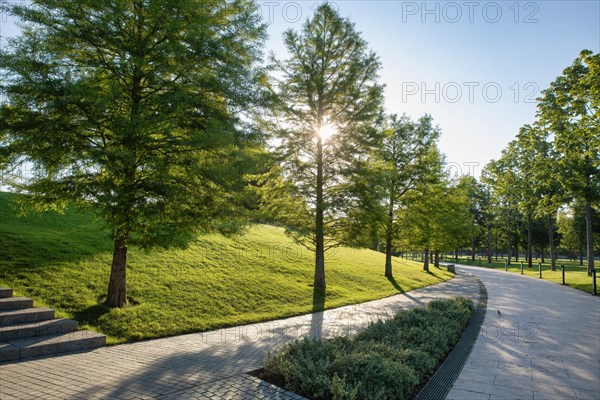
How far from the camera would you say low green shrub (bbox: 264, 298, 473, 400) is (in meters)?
5.14

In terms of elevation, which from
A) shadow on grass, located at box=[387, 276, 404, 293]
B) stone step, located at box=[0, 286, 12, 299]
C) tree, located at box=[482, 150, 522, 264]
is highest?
tree, located at box=[482, 150, 522, 264]

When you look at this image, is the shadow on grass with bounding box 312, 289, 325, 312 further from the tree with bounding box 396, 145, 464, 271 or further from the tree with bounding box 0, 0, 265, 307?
the tree with bounding box 396, 145, 464, 271

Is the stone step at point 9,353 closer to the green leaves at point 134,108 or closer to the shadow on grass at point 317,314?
the green leaves at point 134,108

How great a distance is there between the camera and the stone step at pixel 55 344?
21.0 feet

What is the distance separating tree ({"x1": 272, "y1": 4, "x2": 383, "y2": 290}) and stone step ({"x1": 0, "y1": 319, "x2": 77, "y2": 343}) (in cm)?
889

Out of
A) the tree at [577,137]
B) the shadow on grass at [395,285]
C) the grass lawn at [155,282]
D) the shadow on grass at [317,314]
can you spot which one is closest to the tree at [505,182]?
the tree at [577,137]

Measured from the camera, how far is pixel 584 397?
5.56m

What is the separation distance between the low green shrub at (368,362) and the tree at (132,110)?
4.56m

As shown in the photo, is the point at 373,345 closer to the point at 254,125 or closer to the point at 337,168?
the point at 254,125

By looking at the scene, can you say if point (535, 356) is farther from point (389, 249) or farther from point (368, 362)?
point (389, 249)

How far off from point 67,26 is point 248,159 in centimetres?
522

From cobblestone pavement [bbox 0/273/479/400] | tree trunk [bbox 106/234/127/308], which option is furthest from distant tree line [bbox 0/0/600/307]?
cobblestone pavement [bbox 0/273/479/400]

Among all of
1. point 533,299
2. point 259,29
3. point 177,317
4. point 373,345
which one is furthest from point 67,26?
point 533,299

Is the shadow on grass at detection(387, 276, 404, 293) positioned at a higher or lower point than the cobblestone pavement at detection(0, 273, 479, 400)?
lower
